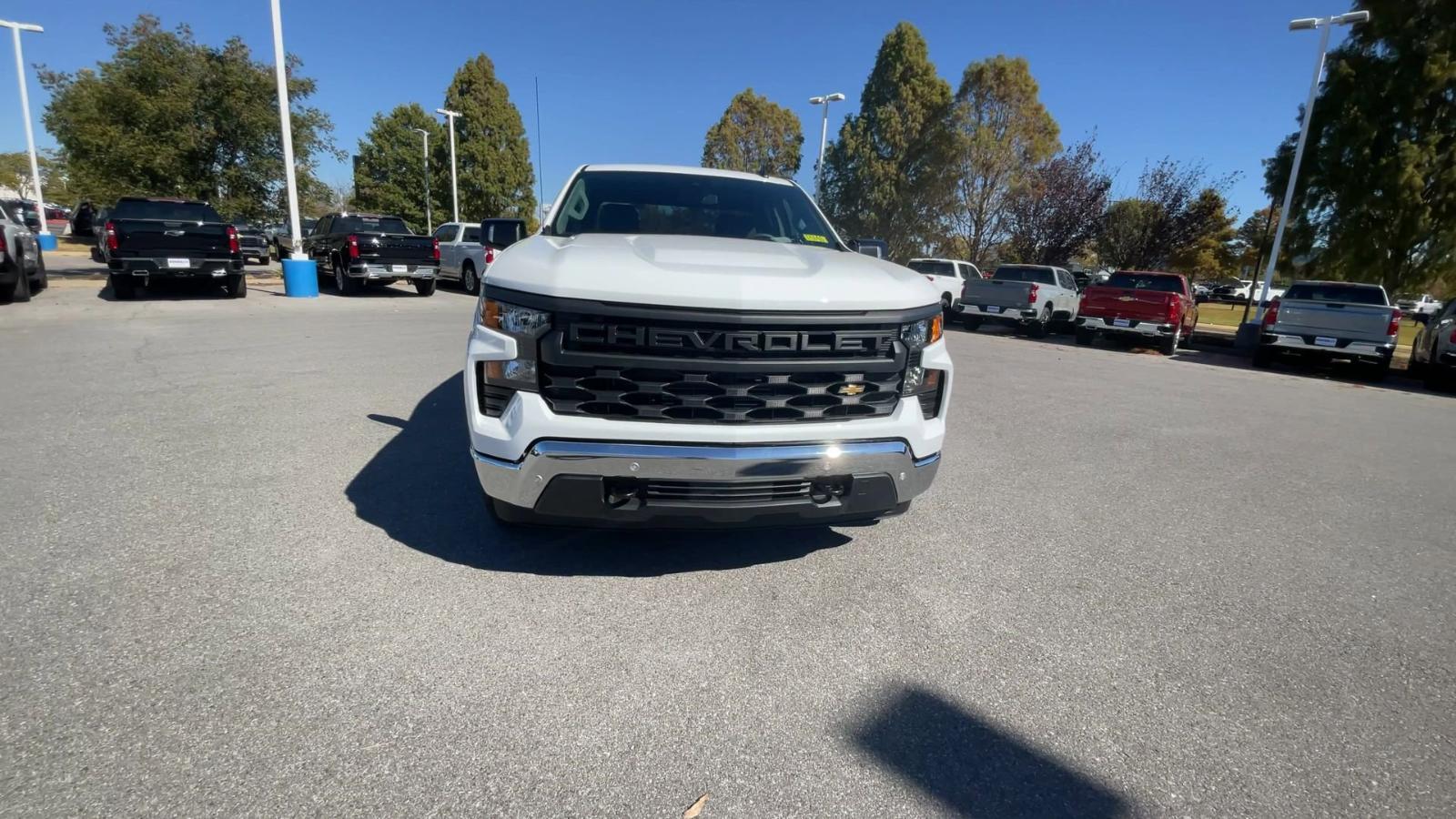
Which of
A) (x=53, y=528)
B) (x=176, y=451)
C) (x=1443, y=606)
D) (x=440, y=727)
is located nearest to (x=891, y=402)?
(x=440, y=727)

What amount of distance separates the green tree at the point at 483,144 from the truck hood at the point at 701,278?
35665mm

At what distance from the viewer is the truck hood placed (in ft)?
7.84

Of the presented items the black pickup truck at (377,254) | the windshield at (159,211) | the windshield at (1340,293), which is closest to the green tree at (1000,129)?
the windshield at (1340,293)

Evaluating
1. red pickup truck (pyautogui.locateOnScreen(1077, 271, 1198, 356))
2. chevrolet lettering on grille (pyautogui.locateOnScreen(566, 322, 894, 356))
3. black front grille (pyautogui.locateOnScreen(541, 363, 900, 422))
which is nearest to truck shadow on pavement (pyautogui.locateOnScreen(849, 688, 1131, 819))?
black front grille (pyautogui.locateOnScreen(541, 363, 900, 422))

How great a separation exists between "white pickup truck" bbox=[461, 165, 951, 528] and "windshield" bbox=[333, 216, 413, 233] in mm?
15817

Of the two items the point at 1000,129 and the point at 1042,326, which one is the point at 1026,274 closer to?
the point at 1042,326

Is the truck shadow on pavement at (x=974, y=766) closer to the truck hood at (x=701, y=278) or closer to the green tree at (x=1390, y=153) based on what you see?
the truck hood at (x=701, y=278)

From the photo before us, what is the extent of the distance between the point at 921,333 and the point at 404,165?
1654 inches

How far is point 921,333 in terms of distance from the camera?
2.75 metres

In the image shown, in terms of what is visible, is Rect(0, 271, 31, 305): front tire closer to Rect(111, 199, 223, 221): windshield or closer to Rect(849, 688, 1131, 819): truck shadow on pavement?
Rect(111, 199, 223, 221): windshield

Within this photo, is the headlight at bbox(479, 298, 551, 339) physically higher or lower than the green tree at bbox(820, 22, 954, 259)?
lower

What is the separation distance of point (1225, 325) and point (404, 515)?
2689cm

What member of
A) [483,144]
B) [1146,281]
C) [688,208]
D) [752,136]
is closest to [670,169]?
[688,208]

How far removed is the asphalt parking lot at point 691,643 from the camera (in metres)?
1.82
